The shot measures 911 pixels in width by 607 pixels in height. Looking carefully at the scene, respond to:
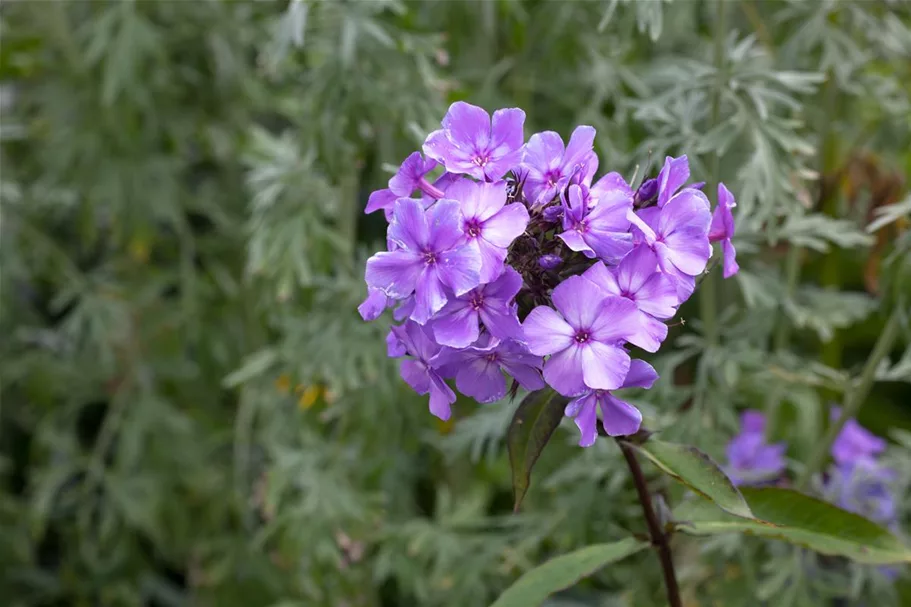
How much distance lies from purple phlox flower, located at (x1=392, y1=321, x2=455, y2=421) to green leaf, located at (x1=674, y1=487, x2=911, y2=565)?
9.5 inches

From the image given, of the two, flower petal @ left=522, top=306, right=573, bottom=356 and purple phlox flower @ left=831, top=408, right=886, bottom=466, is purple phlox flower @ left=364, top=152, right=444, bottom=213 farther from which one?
purple phlox flower @ left=831, top=408, right=886, bottom=466

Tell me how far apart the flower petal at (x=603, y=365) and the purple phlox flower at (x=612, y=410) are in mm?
23

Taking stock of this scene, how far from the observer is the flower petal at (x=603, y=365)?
59cm

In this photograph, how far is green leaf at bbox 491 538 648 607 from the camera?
729 mm

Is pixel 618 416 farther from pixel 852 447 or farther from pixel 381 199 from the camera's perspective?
pixel 852 447

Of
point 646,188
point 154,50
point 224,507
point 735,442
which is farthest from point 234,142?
point 646,188

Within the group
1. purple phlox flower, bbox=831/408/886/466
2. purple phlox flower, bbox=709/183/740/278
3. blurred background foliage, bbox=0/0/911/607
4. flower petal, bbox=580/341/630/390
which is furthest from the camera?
purple phlox flower, bbox=831/408/886/466

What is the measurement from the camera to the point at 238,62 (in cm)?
165

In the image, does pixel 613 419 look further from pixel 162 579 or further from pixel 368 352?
pixel 162 579

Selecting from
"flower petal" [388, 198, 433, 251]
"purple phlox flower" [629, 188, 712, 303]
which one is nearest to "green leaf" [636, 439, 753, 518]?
"purple phlox flower" [629, 188, 712, 303]

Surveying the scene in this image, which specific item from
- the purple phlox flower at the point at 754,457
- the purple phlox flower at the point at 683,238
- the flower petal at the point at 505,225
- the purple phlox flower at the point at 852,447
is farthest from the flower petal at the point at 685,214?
the purple phlox flower at the point at 852,447

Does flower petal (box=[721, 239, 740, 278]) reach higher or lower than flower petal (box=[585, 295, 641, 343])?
lower

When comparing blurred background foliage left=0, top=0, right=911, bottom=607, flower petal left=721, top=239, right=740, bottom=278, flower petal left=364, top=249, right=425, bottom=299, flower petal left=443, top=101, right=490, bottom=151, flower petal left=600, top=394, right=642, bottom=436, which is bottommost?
blurred background foliage left=0, top=0, right=911, bottom=607

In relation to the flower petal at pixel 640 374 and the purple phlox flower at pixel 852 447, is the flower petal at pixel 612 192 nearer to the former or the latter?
the flower petal at pixel 640 374
